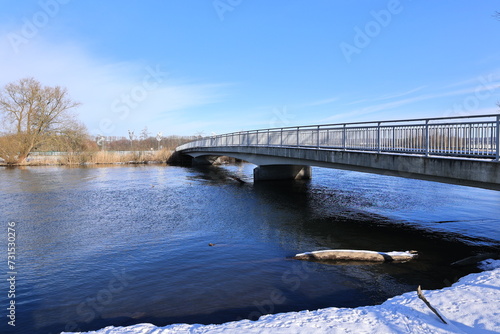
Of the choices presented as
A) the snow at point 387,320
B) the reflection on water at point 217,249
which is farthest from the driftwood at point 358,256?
the snow at point 387,320

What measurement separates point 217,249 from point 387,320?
5.25 meters

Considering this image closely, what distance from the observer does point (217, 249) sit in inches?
370

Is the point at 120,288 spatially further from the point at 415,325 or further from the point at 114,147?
the point at 114,147

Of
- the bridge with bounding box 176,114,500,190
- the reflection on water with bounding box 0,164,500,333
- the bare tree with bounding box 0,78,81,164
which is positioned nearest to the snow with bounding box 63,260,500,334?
the reflection on water with bounding box 0,164,500,333

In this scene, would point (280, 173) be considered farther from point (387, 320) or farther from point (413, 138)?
point (387, 320)

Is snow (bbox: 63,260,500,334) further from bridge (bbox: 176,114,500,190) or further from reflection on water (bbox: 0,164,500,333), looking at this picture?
bridge (bbox: 176,114,500,190)

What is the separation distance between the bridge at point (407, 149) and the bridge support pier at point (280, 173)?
389 centimetres

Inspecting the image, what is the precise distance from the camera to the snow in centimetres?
477

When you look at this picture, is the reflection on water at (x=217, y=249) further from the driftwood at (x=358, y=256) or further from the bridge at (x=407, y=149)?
the bridge at (x=407, y=149)

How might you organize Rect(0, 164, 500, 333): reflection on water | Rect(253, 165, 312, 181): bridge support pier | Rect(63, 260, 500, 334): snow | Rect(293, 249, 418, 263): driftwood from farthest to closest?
1. Rect(253, 165, 312, 181): bridge support pier
2. Rect(293, 249, 418, 263): driftwood
3. Rect(0, 164, 500, 333): reflection on water
4. Rect(63, 260, 500, 334): snow

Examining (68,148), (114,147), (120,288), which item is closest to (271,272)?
(120,288)

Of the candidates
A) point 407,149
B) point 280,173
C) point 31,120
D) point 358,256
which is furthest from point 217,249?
point 31,120

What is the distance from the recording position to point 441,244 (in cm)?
985

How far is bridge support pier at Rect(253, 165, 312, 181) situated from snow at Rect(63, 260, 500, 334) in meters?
20.8
